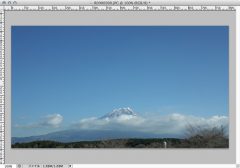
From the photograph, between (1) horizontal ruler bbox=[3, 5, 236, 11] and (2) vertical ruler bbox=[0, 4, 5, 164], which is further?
(2) vertical ruler bbox=[0, 4, 5, 164]

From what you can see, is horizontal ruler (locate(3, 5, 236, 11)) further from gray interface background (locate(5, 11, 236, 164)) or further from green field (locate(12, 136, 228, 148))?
green field (locate(12, 136, 228, 148))

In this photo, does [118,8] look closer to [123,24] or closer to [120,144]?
[123,24]

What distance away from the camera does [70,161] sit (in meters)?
12.3

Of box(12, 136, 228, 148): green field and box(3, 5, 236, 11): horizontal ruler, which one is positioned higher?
box(3, 5, 236, 11): horizontal ruler

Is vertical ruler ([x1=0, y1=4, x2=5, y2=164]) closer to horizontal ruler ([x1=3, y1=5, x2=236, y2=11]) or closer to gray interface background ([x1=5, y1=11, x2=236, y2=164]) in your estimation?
gray interface background ([x1=5, y1=11, x2=236, y2=164])

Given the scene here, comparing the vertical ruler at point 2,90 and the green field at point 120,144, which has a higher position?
the vertical ruler at point 2,90

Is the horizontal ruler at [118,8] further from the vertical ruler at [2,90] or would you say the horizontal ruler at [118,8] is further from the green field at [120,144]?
the green field at [120,144]

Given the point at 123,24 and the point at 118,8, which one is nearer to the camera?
the point at 118,8

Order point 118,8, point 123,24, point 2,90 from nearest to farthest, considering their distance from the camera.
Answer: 1. point 118,8
2. point 2,90
3. point 123,24

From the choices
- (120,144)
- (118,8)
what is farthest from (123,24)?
(120,144)

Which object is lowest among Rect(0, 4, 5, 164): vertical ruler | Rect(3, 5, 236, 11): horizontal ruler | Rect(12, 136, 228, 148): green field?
Rect(12, 136, 228, 148): green field

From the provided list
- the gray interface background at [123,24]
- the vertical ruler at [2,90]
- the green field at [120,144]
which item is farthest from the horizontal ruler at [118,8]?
the green field at [120,144]

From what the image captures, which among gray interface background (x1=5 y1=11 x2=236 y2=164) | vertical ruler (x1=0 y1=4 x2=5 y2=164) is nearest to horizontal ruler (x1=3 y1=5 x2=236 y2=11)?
gray interface background (x1=5 y1=11 x2=236 y2=164)
